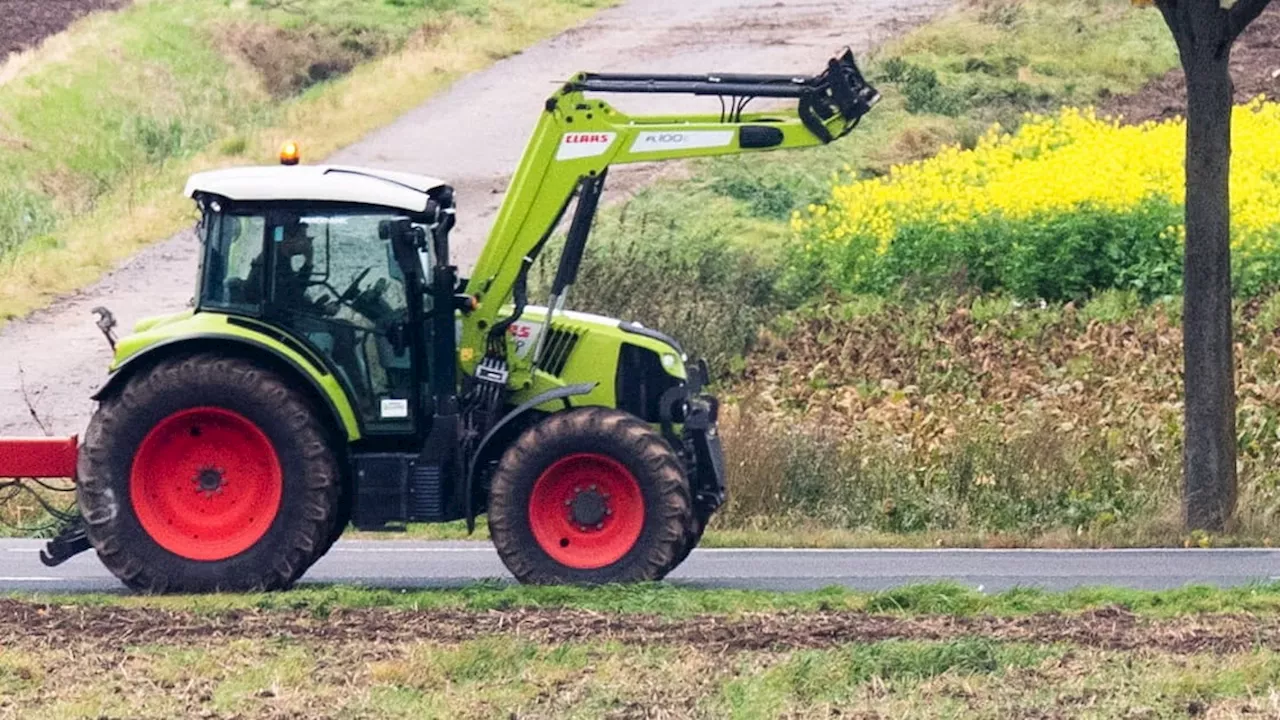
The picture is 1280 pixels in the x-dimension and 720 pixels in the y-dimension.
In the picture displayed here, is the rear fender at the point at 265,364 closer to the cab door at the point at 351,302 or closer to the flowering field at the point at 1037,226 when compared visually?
the cab door at the point at 351,302

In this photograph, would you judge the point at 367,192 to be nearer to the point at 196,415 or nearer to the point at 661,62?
the point at 196,415

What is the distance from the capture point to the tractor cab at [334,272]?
1265cm

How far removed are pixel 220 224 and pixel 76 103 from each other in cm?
2015

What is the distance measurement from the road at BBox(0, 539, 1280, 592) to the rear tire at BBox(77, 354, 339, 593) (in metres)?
0.81

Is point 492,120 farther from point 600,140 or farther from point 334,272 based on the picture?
point 334,272

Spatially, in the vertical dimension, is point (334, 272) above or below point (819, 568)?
above

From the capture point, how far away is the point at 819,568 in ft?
47.1

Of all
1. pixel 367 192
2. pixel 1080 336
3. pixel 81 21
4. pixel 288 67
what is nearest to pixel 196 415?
pixel 367 192

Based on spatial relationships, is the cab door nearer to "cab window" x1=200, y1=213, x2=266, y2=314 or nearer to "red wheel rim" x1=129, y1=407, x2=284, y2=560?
"cab window" x1=200, y1=213, x2=266, y2=314

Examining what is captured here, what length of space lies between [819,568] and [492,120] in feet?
55.5

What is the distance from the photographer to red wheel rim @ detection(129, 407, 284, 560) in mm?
12664

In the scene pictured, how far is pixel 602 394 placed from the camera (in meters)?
13.2

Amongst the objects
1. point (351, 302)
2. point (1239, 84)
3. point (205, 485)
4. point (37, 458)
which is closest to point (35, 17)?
point (1239, 84)

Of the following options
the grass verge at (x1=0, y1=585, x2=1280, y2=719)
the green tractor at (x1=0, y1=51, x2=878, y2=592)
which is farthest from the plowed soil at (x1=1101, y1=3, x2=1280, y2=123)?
the grass verge at (x1=0, y1=585, x2=1280, y2=719)
